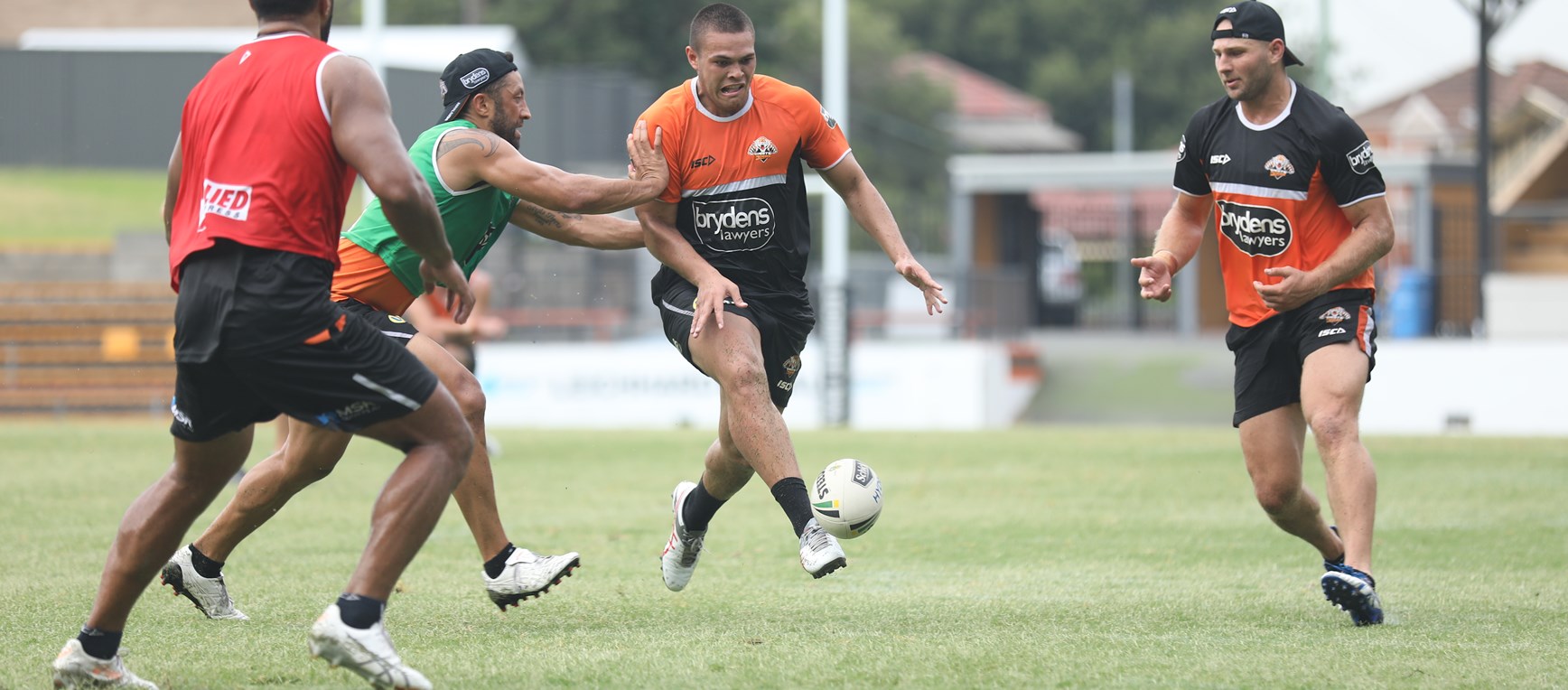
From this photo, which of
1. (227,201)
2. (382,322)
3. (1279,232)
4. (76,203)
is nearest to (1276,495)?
(1279,232)

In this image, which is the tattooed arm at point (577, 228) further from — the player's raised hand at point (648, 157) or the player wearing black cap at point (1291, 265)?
the player wearing black cap at point (1291, 265)

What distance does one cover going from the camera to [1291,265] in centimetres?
646

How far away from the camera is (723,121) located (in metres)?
6.50

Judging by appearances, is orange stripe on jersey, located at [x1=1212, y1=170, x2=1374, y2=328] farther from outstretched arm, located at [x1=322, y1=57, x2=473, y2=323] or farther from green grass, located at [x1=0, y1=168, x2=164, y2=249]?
green grass, located at [x1=0, y1=168, x2=164, y2=249]

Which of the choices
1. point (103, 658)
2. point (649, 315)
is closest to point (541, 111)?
point (649, 315)

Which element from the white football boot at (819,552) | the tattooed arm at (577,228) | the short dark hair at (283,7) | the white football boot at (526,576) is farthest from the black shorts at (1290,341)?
the short dark hair at (283,7)

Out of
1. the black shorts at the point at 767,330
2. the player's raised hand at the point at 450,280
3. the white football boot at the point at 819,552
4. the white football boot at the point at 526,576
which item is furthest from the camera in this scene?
the black shorts at the point at 767,330

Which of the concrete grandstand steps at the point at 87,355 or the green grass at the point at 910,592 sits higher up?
the concrete grandstand steps at the point at 87,355

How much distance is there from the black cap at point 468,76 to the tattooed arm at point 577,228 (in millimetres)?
524

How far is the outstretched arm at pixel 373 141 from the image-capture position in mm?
4418

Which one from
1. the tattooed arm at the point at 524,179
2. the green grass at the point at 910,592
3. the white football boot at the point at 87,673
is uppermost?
the tattooed arm at the point at 524,179

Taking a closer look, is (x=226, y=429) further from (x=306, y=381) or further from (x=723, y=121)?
(x=723, y=121)

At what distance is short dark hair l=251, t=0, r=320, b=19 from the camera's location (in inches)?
182

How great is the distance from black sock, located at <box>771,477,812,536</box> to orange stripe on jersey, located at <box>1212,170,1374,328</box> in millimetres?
1829
